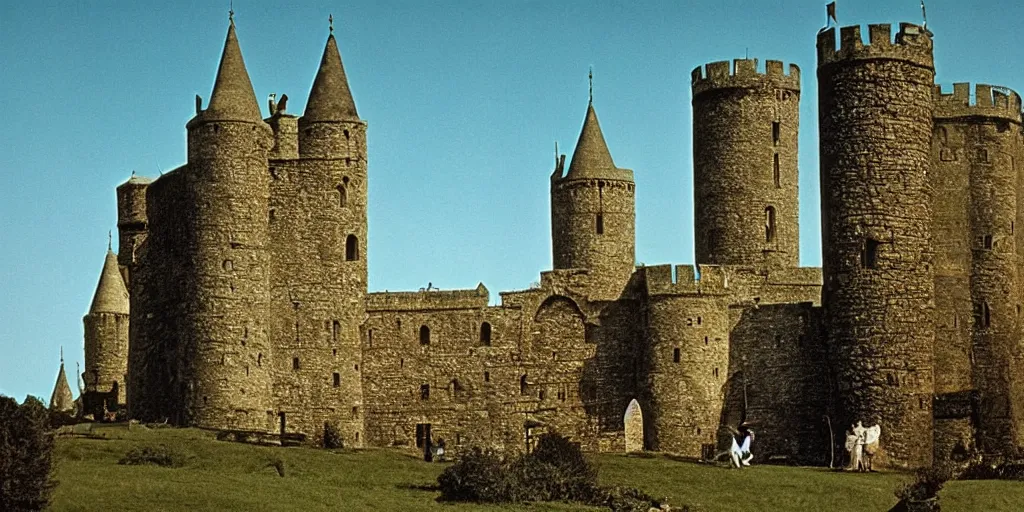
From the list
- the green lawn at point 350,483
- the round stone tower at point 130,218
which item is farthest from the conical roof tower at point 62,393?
the green lawn at point 350,483

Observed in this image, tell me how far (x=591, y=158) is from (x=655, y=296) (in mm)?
9515

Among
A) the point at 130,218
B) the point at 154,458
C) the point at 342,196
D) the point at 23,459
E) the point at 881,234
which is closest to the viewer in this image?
the point at 23,459

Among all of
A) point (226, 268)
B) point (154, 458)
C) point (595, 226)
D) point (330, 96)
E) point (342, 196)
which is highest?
point (330, 96)

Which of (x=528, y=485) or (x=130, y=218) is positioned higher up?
(x=130, y=218)

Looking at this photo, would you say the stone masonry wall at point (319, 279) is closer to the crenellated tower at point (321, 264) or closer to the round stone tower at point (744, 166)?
the crenellated tower at point (321, 264)

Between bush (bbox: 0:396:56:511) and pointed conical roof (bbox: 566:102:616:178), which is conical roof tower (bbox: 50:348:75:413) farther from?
bush (bbox: 0:396:56:511)

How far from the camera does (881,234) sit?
2987 inches

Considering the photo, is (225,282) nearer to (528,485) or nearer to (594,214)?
(594,214)

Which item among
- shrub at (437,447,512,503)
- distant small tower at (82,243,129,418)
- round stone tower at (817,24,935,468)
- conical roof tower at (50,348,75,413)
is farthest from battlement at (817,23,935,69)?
conical roof tower at (50,348,75,413)

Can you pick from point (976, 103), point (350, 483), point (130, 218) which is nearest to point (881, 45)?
point (976, 103)

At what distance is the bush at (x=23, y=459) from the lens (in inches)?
2103

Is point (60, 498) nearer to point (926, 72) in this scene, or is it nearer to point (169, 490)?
point (169, 490)

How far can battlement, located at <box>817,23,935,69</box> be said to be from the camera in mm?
76250

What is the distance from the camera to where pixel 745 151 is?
89625 mm
